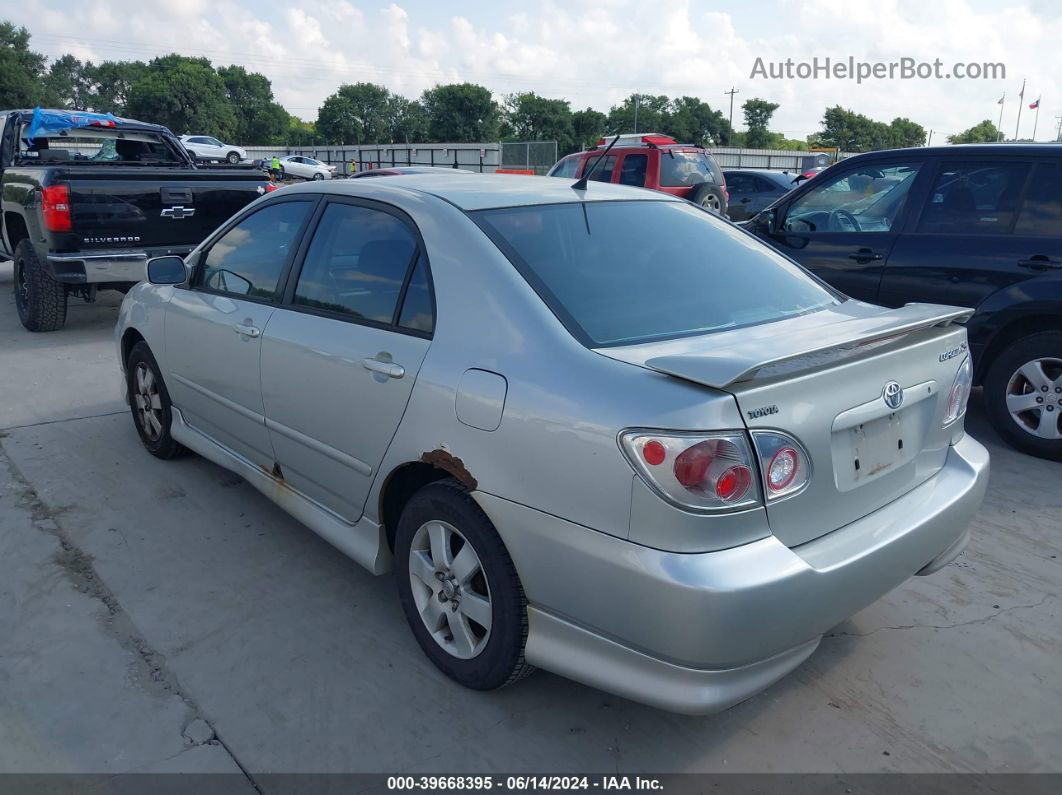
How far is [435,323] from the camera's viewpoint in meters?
2.79

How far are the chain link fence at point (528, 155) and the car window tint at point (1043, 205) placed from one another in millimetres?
30231

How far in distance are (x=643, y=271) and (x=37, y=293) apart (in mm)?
7168

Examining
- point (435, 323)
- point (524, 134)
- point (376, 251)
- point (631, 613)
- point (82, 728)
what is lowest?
point (82, 728)

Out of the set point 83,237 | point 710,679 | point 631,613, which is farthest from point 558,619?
point 83,237

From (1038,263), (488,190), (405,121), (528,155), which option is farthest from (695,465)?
(405,121)

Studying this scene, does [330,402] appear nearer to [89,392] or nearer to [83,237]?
[89,392]

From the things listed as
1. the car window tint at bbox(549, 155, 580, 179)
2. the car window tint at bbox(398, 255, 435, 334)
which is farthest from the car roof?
the car window tint at bbox(549, 155, 580, 179)

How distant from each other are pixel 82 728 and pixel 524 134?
84.5m

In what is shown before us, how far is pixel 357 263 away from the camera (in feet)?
10.7

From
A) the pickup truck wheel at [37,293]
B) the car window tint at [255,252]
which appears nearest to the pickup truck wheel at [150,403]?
the car window tint at [255,252]

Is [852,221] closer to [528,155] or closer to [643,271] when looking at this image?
[643,271]

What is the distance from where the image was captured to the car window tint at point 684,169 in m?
13.6

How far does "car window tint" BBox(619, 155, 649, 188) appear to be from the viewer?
13680 mm

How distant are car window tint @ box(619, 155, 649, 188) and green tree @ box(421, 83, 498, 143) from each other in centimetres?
7218
